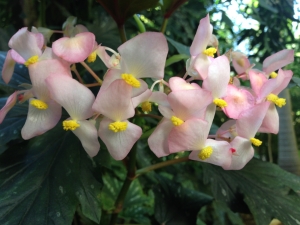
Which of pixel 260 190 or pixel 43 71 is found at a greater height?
pixel 43 71

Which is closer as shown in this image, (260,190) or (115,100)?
(115,100)

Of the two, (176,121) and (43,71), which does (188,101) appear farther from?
(43,71)

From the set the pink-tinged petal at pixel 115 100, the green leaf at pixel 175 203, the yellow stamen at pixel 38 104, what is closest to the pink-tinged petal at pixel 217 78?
the pink-tinged petal at pixel 115 100

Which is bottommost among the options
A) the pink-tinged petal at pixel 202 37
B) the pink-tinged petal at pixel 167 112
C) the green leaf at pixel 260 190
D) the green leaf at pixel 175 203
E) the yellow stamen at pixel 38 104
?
the green leaf at pixel 175 203

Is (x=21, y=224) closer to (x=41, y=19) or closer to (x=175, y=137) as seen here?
(x=175, y=137)

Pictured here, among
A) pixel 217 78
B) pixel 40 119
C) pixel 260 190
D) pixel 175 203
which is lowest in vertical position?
pixel 175 203

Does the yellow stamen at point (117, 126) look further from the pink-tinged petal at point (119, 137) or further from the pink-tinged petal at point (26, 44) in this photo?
the pink-tinged petal at point (26, 44)

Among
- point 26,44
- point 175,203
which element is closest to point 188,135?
point 26,44

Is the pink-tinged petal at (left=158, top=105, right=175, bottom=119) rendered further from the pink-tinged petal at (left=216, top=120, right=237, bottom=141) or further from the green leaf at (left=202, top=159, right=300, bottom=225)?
the green leaf at (left=202, top=159, right=300, bottom=225)
